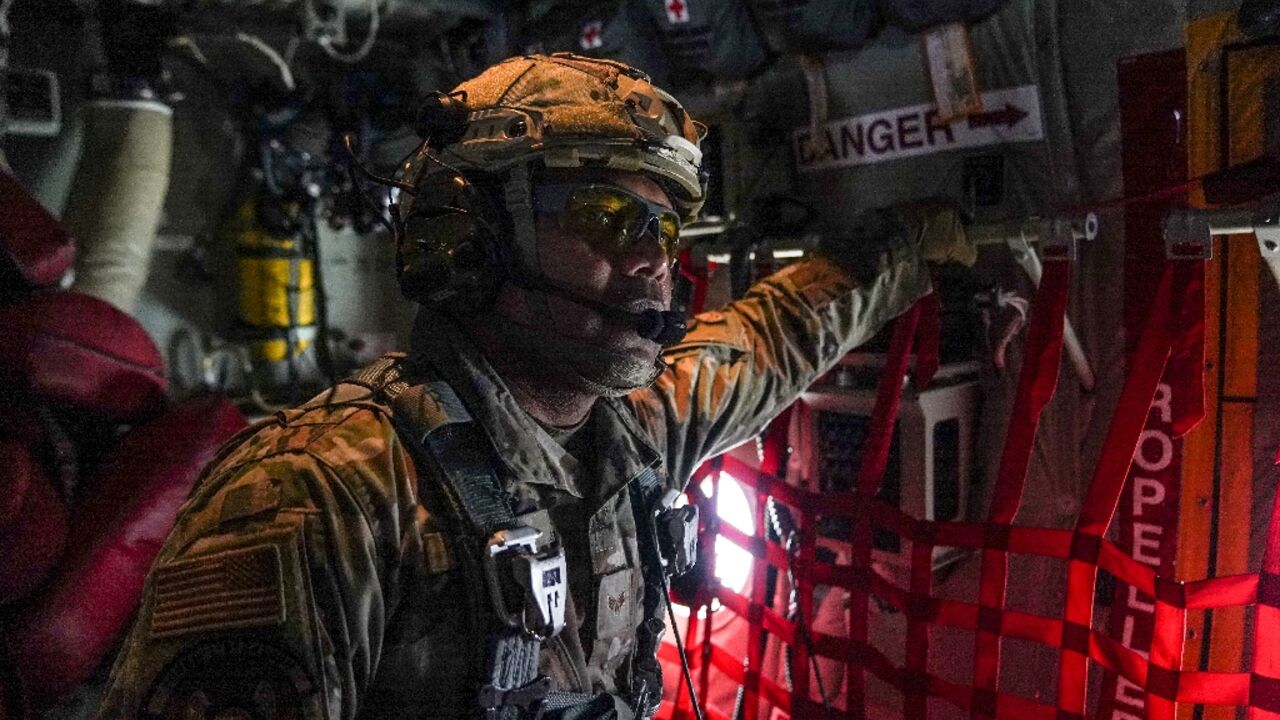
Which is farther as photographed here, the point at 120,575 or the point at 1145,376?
the point at 120,575

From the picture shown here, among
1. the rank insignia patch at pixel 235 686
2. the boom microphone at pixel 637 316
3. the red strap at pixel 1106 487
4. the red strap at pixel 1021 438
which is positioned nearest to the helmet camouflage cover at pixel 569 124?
the boom microphone at pixel 637 316

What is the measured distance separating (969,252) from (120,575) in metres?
2.74

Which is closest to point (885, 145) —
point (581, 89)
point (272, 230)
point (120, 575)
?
point (581, 89)

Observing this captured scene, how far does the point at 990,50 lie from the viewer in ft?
8.38

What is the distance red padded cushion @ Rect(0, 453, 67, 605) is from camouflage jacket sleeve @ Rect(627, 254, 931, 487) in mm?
1866

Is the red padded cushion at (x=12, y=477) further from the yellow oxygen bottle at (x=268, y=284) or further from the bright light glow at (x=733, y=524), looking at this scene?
the yellow oxygen bottle at (x=268, y=284)

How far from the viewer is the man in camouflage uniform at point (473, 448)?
1.25 meters

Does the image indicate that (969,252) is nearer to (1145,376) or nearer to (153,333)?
(1145,376)

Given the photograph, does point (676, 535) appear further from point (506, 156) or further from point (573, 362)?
point (506, 156)

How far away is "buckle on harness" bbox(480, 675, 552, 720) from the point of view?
139 centimetres

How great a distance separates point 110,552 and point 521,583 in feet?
6.34

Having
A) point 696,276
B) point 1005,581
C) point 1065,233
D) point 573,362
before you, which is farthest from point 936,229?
point 573,362

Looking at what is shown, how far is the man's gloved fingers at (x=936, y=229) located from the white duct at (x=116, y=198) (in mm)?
3582

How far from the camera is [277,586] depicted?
1.24 meters
